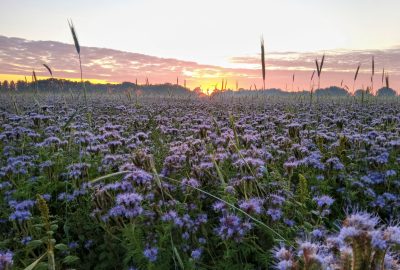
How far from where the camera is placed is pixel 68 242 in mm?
4371

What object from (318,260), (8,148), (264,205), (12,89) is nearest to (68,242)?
(264,205)

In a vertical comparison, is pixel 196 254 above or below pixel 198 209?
below

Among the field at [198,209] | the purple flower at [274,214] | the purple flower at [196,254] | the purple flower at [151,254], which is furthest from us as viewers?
the purple flower at [274,214]

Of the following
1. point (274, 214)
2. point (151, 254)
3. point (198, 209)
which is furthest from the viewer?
point (198, 209)

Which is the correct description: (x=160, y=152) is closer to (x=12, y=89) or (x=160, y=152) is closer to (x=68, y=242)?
(x=68, y=242)

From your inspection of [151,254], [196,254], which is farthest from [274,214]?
[151,254]

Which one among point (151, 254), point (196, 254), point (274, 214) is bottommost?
point (196, 254)

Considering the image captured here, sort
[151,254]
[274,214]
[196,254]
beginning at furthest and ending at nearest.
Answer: [274,214], [196,254], [151,254]

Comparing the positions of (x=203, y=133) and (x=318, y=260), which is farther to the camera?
(x=203, y=133)

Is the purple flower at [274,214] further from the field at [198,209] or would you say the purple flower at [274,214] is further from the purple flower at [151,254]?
the purple flower at [151,254]

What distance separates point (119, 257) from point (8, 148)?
5097 millimetres

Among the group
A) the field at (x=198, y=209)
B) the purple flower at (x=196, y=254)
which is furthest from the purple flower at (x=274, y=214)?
the purple flower at (x=196, y=254)

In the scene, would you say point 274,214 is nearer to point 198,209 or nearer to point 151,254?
point 198,209

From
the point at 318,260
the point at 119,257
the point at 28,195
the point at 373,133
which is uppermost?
the point at 318,260
